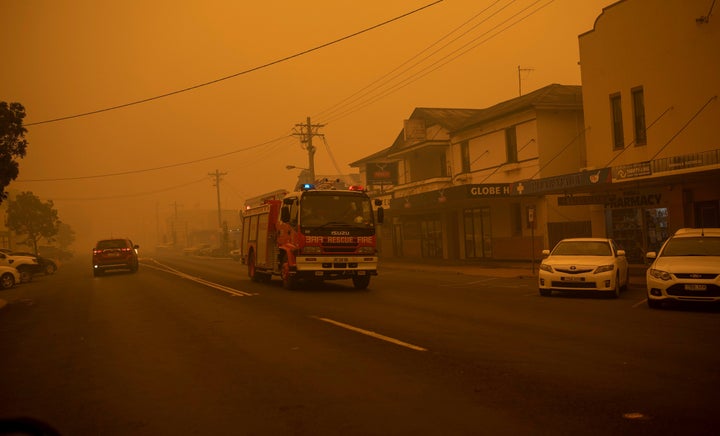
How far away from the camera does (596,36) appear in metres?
26.1

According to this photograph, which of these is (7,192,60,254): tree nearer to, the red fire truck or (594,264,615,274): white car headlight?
the red fire truck

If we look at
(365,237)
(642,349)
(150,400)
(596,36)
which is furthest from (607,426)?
(596,36)

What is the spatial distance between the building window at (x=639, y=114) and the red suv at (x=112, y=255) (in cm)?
2339

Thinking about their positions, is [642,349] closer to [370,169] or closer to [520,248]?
[520,248]

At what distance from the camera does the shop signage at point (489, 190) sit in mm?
29225

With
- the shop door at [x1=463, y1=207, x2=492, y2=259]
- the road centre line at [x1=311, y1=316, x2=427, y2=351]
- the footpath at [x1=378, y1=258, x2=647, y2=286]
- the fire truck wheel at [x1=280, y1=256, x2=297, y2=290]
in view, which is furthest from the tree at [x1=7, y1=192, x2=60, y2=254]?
the road centre line at [x1=311, y1=316, x2=427, y2=351]

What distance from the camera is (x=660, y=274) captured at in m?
13.0

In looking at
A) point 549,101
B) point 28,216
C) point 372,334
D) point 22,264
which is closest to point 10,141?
point 22,264

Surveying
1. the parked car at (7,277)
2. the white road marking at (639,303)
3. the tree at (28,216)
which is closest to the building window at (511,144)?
the white road marking at (639,303)

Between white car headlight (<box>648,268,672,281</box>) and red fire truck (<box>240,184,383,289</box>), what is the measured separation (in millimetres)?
7426

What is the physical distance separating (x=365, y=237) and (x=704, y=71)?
1302 centimetres

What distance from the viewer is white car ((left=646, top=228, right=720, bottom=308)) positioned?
41.0ft

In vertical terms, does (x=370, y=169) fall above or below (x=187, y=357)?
above

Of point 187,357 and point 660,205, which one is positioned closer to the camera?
point 187,357
